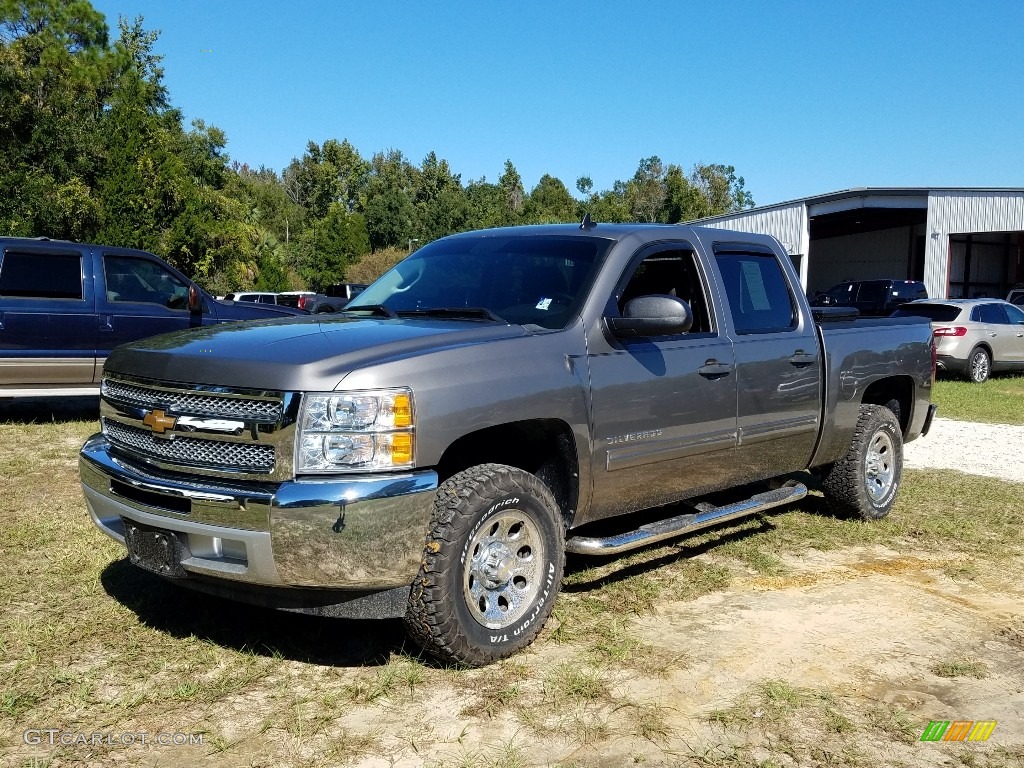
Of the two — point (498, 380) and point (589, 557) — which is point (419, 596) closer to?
point (498, 380)

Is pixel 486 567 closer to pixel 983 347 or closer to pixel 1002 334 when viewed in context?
pixel 983 347

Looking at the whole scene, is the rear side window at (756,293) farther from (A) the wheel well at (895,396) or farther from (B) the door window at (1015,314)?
(B) the door window at (1015,314)

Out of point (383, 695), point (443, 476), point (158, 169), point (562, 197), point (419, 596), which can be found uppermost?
point (562, 197)

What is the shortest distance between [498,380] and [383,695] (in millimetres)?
1349

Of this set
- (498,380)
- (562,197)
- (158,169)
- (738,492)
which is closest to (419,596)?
(498,380)

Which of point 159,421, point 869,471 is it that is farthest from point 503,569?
point 869,471

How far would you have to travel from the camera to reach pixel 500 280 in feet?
16.5

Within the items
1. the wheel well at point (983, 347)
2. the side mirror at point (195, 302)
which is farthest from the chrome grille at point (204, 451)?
the wheel well at point (983, 347)

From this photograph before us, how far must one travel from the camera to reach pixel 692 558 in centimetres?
584

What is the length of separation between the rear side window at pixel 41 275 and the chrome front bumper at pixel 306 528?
767 cm

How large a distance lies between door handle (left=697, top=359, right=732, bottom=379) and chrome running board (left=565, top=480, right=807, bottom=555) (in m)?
0.76

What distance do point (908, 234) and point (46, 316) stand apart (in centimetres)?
3617

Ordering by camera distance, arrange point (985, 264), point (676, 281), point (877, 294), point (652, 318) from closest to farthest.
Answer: point (652, 318) < point (676, 281) < point (877, 294) < point (985, 264)

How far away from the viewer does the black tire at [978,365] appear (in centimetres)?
1791
